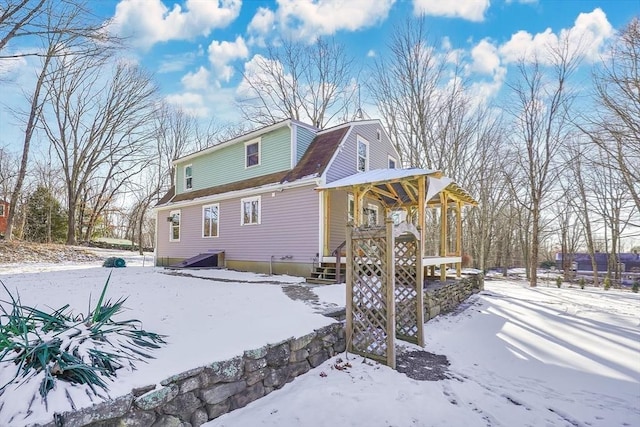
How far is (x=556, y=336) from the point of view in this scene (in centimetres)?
590

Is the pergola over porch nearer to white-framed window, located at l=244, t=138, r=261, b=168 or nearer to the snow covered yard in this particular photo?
the snow covered yard

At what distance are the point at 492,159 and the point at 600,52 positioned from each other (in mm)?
9592

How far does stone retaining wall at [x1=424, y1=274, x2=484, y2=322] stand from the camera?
7006 mm

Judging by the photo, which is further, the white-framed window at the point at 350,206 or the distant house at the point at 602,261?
the distant house at the point at 602,261

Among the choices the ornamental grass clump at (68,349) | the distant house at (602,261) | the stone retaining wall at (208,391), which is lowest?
the distant house at (602,261)

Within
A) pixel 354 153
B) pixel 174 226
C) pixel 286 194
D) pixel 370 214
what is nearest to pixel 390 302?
pixel 286 194

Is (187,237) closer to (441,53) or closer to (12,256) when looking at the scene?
(12,256)

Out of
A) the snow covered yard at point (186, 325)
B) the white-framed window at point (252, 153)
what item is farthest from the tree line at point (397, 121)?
the snow covered yard at point (186, 325)

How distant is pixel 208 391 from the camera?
2.83 m

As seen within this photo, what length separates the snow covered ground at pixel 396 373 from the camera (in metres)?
2.97

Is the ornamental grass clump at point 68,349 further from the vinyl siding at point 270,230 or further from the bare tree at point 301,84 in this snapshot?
the bare tree at point 301,84

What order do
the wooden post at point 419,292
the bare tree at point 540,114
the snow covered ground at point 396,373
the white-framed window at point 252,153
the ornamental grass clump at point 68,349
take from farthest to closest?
the bare tree at point 540,114
the white-framed window at point 252,153
the wooden post at point 419,292
the snow covered ground at point 396,373
the ornamental grass clump at point 68,349

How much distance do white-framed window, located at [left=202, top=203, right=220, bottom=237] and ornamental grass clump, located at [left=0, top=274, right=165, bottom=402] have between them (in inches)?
377

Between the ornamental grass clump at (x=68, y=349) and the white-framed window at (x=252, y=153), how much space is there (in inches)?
362
